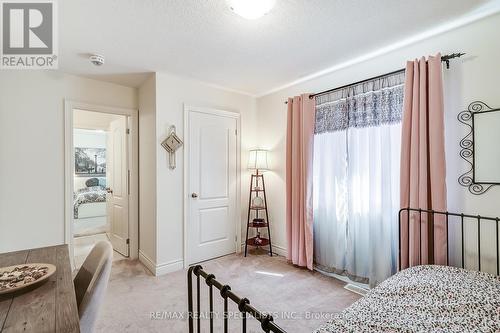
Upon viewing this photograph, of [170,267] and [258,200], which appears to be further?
[258,200]

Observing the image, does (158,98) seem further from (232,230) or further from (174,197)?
(232,230)

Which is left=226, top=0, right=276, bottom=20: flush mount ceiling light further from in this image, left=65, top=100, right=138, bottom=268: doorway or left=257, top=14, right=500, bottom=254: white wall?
left=65, top=100, right=138, bottom=268: doorway

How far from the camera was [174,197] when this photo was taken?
313cm

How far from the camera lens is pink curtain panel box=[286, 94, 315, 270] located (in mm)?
3057

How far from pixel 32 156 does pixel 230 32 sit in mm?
2598

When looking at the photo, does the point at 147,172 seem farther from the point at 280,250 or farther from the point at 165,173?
the point at 280,250

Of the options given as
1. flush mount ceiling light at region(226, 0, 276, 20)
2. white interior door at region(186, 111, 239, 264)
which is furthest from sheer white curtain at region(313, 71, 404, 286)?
flush mount ceiling light at region(226, 0, 276, 20)

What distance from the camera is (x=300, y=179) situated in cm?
317

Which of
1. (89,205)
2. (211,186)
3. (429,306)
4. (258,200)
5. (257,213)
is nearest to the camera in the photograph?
(429,306)

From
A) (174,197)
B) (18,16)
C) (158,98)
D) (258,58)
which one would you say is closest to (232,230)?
(174,197)

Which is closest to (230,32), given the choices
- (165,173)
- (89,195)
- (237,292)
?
(165,173)

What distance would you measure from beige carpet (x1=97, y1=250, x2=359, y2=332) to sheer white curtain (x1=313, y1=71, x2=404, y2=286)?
36 cm

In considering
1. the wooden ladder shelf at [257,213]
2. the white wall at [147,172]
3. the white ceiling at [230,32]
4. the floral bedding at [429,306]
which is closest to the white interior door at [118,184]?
the white wall at [147,172]

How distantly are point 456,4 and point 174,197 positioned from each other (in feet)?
10.6
